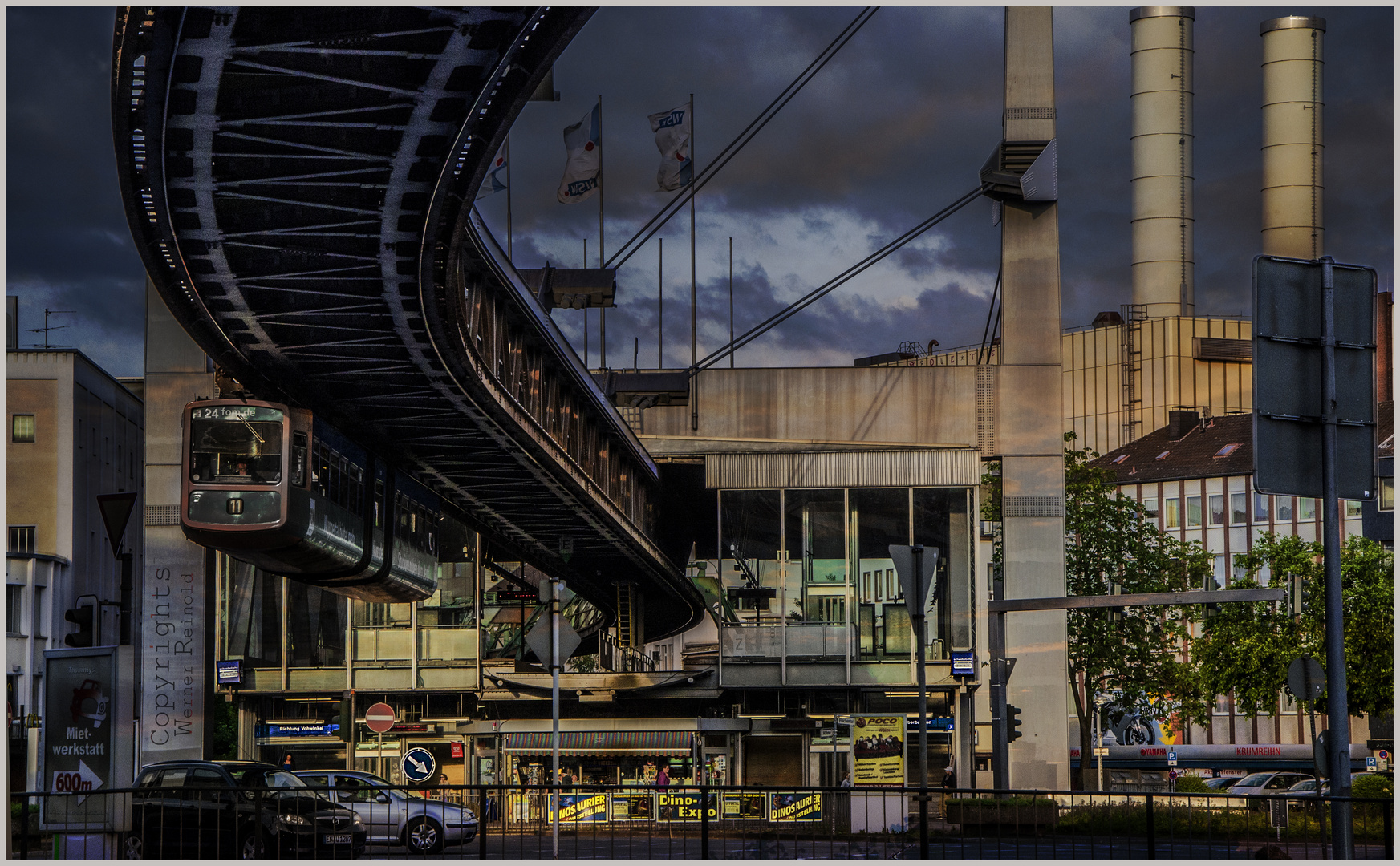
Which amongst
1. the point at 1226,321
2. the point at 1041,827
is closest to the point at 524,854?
the point at 1041,827

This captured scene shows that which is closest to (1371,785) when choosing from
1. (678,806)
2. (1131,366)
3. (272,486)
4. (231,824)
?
(678,806)

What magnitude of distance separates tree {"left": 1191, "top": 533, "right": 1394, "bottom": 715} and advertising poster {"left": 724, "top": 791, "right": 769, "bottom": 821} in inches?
1358

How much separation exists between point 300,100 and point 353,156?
3.65 ft

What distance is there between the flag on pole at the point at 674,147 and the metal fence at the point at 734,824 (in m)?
23.3

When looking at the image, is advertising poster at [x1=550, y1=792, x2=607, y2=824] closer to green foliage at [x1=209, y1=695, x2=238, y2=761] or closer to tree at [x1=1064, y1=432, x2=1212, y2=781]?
green foliage at [x1=209, y1=695, x2=238, y2=761]

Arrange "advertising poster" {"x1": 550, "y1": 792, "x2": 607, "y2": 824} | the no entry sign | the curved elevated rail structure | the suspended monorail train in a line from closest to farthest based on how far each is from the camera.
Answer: the curved elevated rail structure
"advertising poster" {"x1": 550, "y1": 792, "x2": 607, "y2": 824}
the suspended monorail train
the no entry sign

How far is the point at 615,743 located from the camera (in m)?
42.2

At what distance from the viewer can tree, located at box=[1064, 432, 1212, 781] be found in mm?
55594

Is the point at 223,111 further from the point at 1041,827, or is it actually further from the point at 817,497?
the point at 817,497

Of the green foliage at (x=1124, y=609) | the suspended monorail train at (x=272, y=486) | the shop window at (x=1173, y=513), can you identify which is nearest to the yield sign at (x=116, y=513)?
the suspended monorail train at (x=272, y=486)

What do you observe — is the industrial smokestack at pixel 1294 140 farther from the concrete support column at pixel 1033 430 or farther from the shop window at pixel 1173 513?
the concrete support column at pixel 1033 430

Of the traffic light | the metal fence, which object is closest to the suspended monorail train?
the traffic light

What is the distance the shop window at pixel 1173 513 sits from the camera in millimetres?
102500

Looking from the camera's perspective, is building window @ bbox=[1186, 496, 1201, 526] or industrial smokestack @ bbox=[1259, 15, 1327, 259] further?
building window @ bbox=[1186, 496, 1201, 526]
